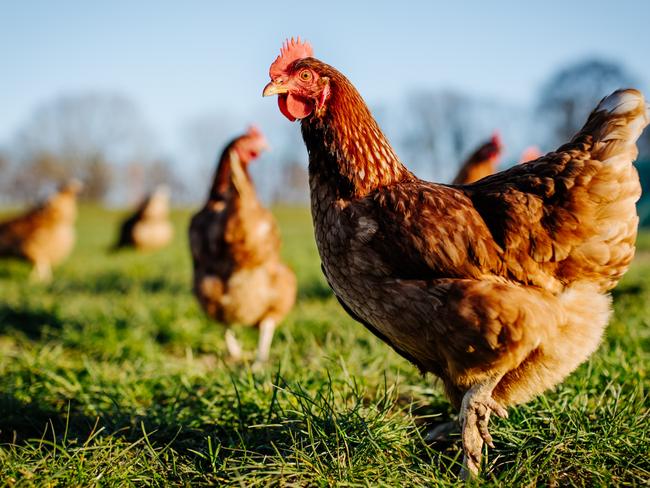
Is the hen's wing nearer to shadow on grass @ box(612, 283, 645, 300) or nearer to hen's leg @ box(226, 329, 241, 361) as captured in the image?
hen's leg @ box(226, 329, 241, 361)

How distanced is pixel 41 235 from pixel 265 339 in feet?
22.4

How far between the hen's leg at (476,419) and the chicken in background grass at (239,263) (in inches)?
91.3

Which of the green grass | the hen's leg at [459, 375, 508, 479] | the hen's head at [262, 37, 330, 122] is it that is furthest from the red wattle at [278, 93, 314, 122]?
the hen's leg at [459, 375, 508, 479]

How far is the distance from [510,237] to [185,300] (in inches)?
170

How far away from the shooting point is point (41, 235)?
9.25 m

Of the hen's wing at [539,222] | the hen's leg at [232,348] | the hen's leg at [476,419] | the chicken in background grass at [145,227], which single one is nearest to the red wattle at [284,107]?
the hen's wing at [539,222]

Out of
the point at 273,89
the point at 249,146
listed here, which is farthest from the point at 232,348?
the point at 273,89

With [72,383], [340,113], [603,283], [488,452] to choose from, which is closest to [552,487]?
[488,452]

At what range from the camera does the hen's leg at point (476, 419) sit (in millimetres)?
2104

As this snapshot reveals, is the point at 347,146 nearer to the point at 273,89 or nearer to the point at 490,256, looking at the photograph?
the point at 273,89

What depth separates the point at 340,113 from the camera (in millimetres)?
2461

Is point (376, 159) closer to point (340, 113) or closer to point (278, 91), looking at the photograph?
point (340, 113)

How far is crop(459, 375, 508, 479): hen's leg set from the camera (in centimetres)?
210

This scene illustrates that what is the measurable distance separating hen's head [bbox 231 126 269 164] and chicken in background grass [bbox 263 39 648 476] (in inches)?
89.4
